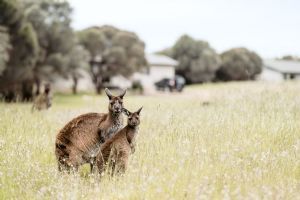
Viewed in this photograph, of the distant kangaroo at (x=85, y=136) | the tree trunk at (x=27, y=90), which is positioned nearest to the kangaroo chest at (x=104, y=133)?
the distant kangaroo at (x=85, y=136)

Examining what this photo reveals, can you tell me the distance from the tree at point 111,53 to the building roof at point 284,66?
40454 mm

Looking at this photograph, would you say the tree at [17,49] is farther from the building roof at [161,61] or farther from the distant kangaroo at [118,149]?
the building roof at [161,61]

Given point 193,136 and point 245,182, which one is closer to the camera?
point 245,182

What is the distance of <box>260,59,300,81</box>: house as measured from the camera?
103875 millimetres

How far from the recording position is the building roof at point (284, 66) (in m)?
104

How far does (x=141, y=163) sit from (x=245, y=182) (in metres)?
2.22

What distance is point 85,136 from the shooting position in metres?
9.17

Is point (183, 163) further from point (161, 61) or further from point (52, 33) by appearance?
point (161, 61)

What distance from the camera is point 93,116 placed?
→ 381 inches

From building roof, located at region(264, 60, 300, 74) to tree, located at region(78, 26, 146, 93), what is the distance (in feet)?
133

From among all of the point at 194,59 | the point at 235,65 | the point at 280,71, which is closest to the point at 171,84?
the point at 194,59

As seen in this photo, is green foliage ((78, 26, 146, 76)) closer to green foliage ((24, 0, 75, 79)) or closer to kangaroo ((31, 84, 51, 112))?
green foliage ((24, 0, 75, 79))

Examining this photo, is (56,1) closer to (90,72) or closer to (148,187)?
(90,72)

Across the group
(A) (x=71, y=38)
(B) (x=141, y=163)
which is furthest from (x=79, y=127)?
(A) (x=71, y=38)
